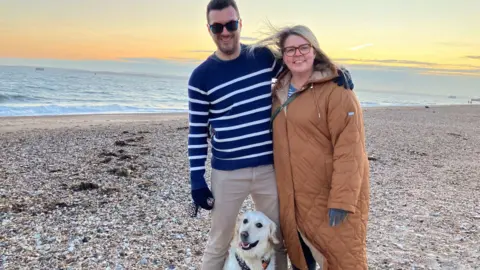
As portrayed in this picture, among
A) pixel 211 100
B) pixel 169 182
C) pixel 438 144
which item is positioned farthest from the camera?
pixel 438 144

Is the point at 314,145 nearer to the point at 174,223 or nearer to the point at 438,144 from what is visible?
the point at 174,223

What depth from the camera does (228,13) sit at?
3229 mm

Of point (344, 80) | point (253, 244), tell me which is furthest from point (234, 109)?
point (253, 244)

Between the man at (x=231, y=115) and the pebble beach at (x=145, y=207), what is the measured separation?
6.17 ft

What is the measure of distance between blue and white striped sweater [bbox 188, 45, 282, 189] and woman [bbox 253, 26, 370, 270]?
12cm

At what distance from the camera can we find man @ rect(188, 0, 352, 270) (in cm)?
324

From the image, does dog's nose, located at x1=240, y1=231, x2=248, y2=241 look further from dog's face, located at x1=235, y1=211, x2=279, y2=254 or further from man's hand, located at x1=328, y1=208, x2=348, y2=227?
man's hand, located at x1=328, y1=208, x2=348, y2=227

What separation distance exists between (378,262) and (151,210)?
143 inches

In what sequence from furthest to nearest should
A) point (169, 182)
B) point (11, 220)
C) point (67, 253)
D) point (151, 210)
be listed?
1. point (169, 182)
2. point (151, 210)
3. point (11, 220)
4. point (67, 253)

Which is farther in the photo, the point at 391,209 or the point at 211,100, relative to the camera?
the point at 391,209

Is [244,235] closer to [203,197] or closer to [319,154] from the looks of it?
[203,197]

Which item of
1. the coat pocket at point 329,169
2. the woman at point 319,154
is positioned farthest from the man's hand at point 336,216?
the coat pocket at point 329,169

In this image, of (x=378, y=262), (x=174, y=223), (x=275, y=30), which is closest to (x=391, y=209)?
(x=378, y=262)

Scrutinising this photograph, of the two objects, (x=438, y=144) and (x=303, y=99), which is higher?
(x=303, y=99)
